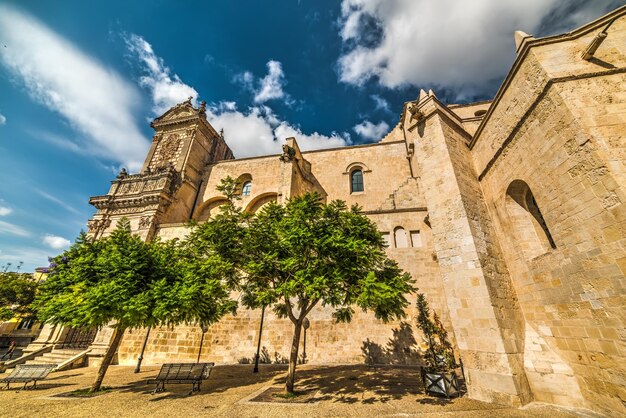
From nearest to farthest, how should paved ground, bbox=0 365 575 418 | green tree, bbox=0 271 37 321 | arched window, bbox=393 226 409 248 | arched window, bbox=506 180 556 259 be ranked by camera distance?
paved ground, bbox=0 365 575 418 < arched window, bbox=506 180 556 259 < arched window, bbox=393 226 409 248 < green tree, bbox=0 271 37 321

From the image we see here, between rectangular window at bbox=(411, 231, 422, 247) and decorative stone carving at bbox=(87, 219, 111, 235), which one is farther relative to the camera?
decorative stone carving at bbox=(87, 219, 111, 235)

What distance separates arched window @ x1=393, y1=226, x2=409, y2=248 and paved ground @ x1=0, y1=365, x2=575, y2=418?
5.76m

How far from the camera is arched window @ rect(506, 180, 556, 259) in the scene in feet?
22.4

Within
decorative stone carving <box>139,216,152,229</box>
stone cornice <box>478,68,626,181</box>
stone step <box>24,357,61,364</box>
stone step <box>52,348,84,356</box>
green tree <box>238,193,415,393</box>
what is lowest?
stone step <box>24,357,61,364</box>

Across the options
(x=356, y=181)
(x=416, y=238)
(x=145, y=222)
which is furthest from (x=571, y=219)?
(x=145, y=222)

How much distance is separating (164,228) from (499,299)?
1880cm

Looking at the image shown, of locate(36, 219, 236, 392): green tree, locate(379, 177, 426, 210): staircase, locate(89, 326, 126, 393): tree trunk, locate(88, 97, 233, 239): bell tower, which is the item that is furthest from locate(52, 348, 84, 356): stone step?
locate(379, 177, 426, 210): staircase

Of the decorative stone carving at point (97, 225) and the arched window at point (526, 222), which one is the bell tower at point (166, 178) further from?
the arched window at point (526, 222)

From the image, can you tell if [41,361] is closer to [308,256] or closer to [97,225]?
[97,225]

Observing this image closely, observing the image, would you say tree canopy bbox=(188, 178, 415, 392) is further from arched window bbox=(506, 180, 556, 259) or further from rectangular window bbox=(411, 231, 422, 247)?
rectangular window bbox=(411, 231, 422, 247)

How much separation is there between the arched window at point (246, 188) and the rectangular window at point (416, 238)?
13.6 metres

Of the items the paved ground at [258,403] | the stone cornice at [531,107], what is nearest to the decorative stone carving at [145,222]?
the paved ground at [258,403]

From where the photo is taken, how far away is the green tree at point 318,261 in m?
6.62

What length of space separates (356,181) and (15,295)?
29492 mm
